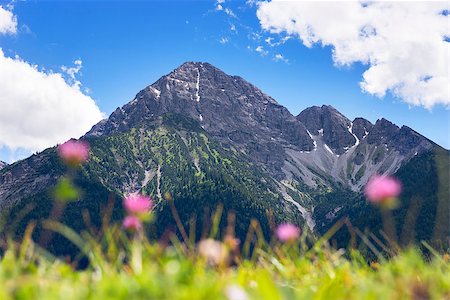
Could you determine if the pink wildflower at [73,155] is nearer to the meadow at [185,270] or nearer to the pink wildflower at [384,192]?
the meadow at [185,270]

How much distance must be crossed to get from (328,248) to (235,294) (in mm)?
2581

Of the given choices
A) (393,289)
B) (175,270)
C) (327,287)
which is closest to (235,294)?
(175,270)

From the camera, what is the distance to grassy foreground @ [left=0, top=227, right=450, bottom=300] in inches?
83.3

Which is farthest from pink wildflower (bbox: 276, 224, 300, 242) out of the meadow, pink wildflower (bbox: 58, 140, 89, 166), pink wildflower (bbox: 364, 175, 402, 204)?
pink wildflower (bbox: 58, 140, 89, 166)

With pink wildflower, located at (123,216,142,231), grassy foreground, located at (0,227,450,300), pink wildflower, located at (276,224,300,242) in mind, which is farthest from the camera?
pink wildflower, located at (276,224,300,242)

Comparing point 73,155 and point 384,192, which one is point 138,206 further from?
point 384,192

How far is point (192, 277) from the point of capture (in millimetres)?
2656

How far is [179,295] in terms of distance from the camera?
1.87 m

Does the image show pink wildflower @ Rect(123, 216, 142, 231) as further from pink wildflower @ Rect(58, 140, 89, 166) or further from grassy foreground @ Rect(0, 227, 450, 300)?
pink wildflower @ Rect(58, 140, 89, 166)

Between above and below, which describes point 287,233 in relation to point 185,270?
above

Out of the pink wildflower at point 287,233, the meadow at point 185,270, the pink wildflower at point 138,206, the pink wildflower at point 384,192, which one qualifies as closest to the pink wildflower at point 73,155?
the meadow at point 185,270

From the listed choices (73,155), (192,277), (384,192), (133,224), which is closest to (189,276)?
(192,277)

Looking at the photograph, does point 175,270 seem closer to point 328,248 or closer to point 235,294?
point 235,294

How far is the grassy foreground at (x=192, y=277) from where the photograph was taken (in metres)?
2.12
